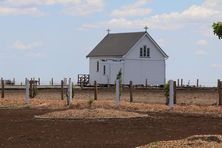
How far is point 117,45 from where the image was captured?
75.5 m

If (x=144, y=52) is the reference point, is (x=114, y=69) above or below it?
below

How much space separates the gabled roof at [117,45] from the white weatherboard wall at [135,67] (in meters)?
0.42

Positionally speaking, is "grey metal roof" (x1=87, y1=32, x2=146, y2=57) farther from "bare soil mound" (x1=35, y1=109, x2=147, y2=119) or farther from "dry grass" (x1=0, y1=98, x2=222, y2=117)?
"bare soil mound" (x1=35, y1=109, x2=147, y2=119)

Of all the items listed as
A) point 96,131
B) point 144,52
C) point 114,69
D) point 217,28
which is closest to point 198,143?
point 96,131

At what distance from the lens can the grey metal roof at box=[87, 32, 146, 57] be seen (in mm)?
73500

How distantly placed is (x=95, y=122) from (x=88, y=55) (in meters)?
56.5

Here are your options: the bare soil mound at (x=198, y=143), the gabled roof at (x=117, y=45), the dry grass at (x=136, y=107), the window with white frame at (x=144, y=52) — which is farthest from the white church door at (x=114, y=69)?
the bare soil mound at (x=198, y=143)

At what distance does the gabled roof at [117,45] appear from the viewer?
73500mm

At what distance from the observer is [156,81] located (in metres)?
75.1

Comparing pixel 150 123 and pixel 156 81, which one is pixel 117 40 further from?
pixel 150 123

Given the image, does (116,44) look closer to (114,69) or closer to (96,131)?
(114,69)

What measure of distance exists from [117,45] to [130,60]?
11.0 ft

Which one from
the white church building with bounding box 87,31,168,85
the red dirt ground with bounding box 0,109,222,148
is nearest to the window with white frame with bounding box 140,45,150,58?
the white church building with bounding box 87,31,168,85

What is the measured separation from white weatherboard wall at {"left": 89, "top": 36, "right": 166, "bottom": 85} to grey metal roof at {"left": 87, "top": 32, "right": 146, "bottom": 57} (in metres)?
0.49
